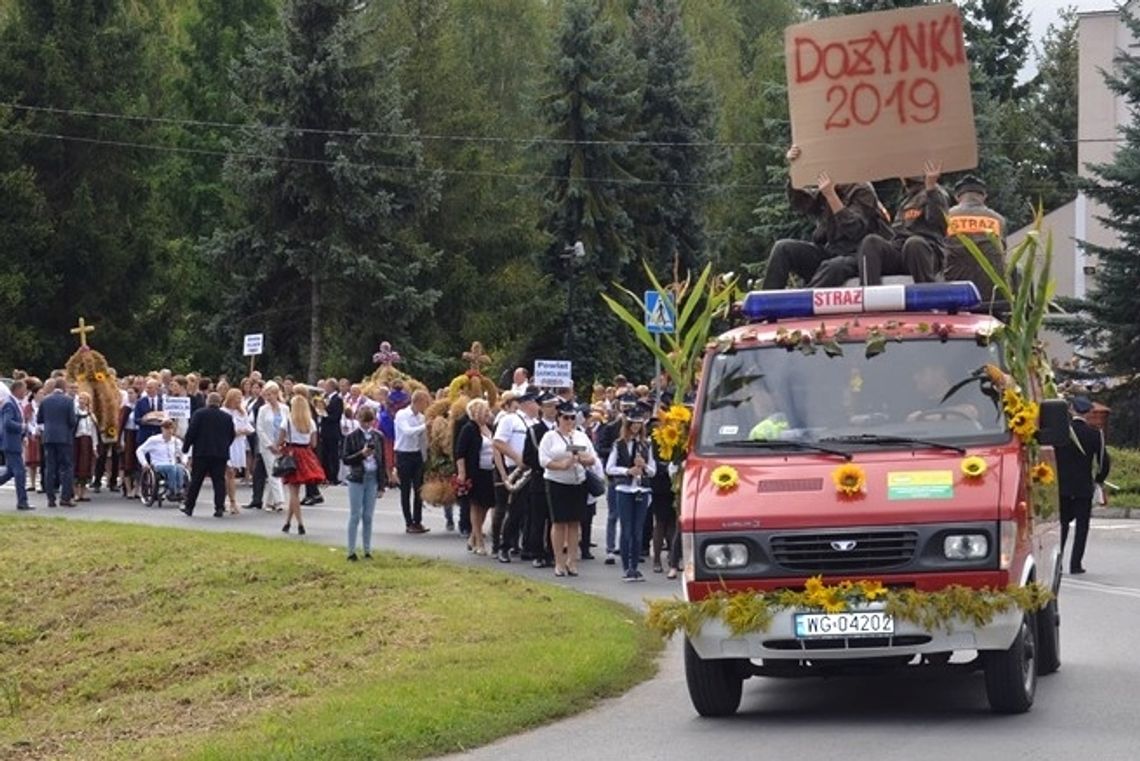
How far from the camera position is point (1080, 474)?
77.1ft

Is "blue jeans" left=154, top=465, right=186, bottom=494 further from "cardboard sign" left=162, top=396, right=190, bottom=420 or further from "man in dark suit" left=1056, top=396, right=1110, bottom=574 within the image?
"man in dark suit" left=1056, top=396, right=1110, bottom=574

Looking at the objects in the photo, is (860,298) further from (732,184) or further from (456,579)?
(732,184)

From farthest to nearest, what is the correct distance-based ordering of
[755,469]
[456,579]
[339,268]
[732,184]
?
[732,184] → [339,268] → [456,579] → [755,469]

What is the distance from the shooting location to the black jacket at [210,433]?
102 ft

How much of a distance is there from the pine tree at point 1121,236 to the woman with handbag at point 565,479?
66.3 feet

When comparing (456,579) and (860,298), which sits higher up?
(860,298)

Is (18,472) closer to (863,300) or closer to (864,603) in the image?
(863,300)

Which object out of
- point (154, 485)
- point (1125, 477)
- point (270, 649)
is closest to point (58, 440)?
point (154, 485)

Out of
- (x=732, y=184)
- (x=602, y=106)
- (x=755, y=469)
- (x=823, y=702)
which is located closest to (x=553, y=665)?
(x=823, y=702)

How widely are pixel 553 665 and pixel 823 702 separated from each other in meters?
2.41

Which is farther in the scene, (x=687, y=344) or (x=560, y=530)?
(x=560, y=530)

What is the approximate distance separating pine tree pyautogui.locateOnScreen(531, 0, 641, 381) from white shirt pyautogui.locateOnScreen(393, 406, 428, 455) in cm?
3407

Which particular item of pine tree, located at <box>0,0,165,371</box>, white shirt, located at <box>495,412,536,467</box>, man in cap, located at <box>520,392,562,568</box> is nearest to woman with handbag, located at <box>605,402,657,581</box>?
man in cap, located at <box>520,392,562,568</box>

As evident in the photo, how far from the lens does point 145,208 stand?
216 feet
